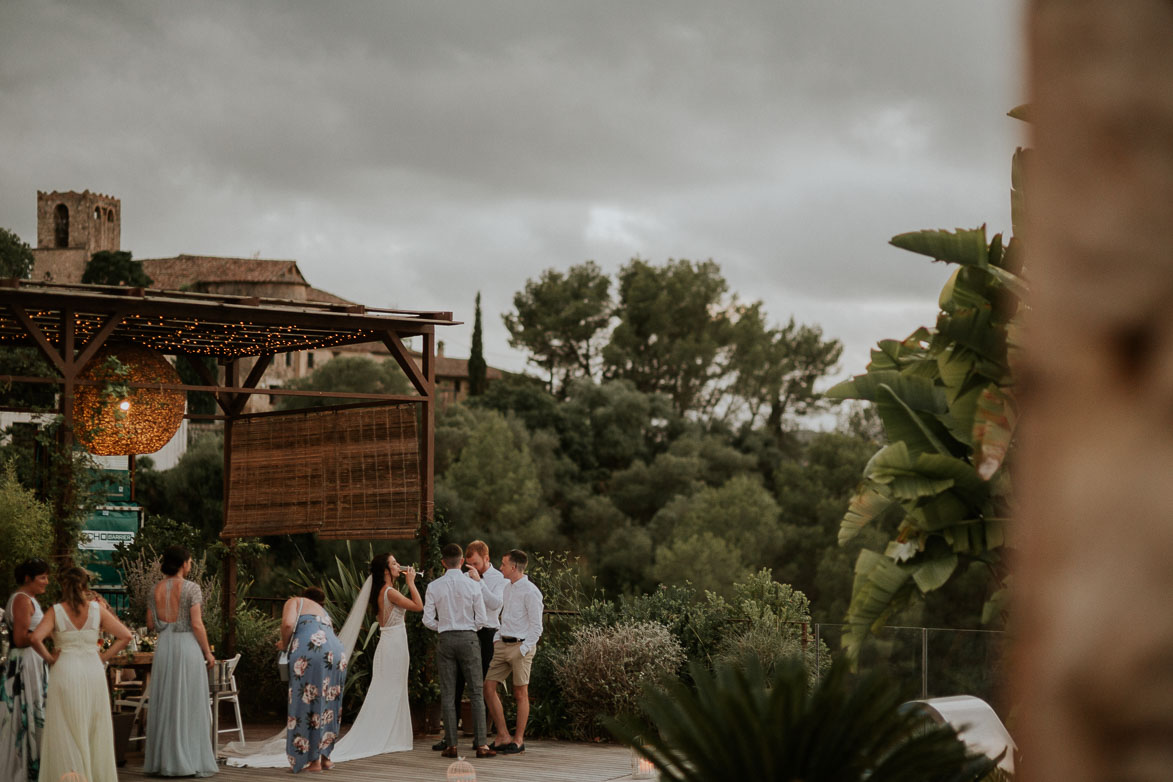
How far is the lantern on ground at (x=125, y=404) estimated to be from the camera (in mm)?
11586

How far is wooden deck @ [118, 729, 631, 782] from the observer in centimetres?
993

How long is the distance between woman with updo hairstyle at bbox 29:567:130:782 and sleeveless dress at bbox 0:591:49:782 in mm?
186

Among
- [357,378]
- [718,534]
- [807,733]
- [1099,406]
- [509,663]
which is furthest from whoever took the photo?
Result: [357,378]

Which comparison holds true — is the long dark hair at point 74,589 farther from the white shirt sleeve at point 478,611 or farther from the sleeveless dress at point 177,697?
the white shirt sleeve at point 478,611

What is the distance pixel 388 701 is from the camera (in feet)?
37.7

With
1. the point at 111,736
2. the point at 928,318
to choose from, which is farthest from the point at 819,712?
the point at 111,736

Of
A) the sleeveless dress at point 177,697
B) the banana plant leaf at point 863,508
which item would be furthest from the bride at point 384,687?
the banana plant leaf at point 863,508

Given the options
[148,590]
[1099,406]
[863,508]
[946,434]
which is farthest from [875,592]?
[148,590]

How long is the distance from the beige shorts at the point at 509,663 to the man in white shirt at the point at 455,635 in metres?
0.29

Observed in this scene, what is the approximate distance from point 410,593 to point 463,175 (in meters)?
25.8

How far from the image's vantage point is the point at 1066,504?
1.22 m

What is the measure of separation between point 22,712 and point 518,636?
4.13 meters

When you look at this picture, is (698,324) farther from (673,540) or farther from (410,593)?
(410,593)

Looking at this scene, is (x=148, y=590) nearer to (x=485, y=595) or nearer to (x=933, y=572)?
(x=485, y=595)
